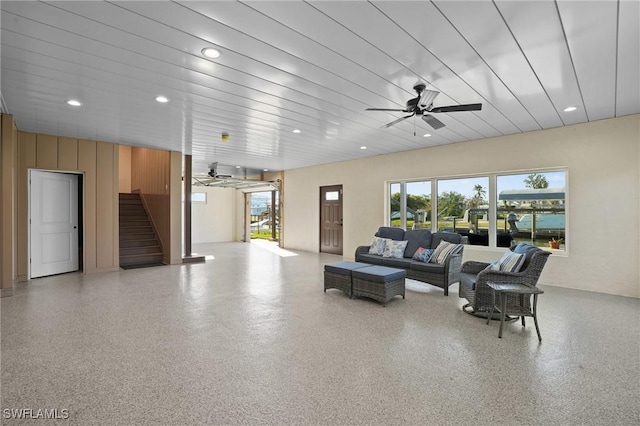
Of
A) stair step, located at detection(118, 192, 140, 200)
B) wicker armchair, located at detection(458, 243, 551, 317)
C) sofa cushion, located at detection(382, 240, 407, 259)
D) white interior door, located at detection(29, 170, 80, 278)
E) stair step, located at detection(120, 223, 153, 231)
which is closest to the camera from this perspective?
wicker armchair, located at detection(458, 243, 551, 317)

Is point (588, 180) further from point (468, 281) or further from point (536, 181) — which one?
point (468, 281)

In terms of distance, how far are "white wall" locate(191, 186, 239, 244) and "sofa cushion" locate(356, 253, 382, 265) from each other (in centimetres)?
836

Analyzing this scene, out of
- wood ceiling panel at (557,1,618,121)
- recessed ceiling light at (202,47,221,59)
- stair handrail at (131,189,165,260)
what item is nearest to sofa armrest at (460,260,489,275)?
wood ceiling panel at (557,1,618,121)

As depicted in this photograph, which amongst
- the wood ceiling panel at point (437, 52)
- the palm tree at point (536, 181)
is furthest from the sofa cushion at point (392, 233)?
the wood ceiling panel at point (437, 52)

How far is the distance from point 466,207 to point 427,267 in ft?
7.44

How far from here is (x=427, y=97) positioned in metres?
3.44

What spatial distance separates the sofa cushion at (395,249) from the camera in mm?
5762

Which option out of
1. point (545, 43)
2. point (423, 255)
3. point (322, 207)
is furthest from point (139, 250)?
point (545, 43)

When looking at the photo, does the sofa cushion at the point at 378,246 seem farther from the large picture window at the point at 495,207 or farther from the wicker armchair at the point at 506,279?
the wicker armchair at the point at 506,279

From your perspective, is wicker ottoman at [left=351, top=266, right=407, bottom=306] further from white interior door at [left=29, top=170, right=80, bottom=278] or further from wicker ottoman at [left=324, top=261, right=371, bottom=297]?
white interior door at [left=29, top=170, right=80, bottom=278]

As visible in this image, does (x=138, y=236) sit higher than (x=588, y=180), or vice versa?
(x=588, y=180)

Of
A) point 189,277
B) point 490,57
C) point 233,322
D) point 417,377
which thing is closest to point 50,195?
point 189,277

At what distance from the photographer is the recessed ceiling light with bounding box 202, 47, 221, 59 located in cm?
285

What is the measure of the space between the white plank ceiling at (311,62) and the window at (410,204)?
219cm
